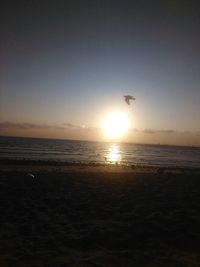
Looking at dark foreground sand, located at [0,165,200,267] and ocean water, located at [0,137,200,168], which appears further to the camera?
ocean water, located at [0,137,200,168]

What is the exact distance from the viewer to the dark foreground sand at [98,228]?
19.7ft

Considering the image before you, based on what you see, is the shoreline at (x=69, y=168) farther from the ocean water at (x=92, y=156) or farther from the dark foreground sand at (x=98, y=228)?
the dark foreground sand at (x=98, y=228)

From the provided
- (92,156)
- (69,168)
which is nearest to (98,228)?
(69,168)

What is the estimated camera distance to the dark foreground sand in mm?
6008

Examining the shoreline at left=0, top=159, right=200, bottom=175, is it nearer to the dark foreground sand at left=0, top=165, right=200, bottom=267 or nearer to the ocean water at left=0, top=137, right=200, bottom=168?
the ocean water at left=0, top=137, right=200, bottom=168

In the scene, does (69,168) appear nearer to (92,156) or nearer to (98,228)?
(98,228)

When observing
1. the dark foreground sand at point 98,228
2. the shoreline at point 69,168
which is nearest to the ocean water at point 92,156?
the shoreline at point 69,168

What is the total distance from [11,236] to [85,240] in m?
1.65

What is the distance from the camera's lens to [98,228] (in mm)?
7777

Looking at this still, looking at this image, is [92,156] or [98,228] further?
[92,156]

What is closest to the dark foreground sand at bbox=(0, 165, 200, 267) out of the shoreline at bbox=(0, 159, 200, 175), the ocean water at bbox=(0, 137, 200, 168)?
the shoreline at bbox=(0, 159, 200, 175)

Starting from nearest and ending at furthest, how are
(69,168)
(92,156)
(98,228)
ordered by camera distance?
(98,228) → (69,168) → (92,156)

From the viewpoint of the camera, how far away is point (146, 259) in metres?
6.06

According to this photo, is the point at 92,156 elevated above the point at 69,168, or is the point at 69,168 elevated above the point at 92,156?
the point at 69,168
